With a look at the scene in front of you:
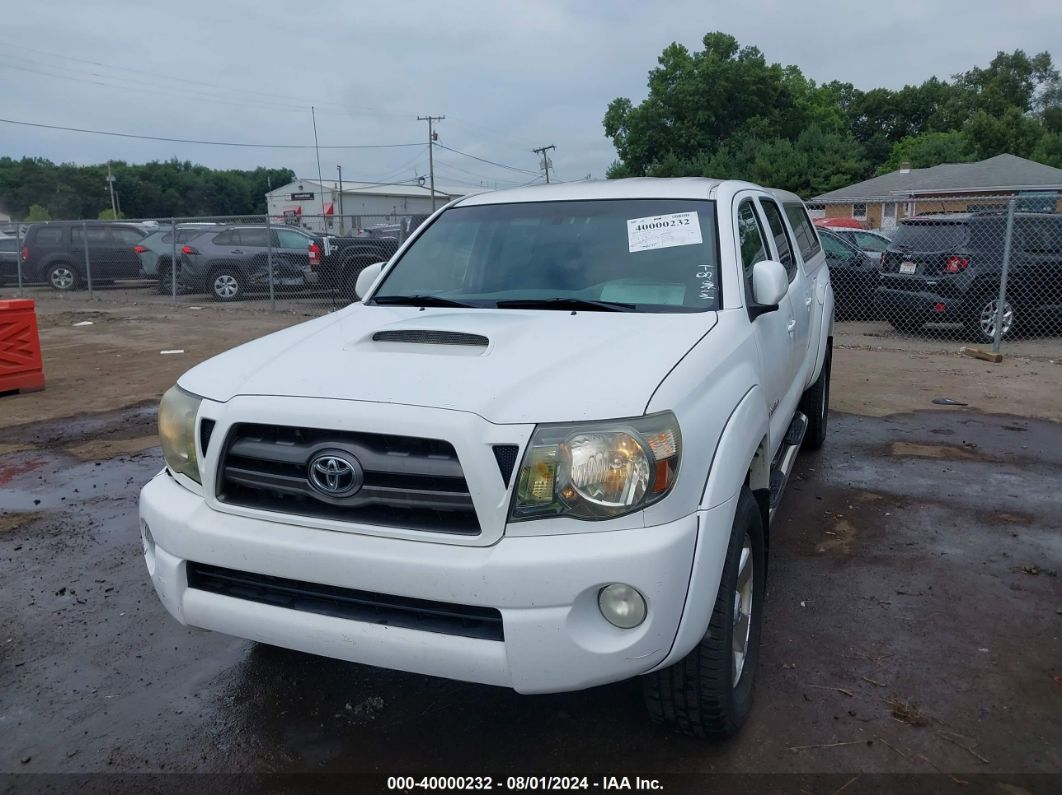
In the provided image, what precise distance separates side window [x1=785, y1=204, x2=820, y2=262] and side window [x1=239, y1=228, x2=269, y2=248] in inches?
495

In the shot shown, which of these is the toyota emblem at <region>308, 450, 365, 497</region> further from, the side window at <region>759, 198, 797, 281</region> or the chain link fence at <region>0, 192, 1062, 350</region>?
the chain link fence at <region>0, 192, 1062, 350</region>

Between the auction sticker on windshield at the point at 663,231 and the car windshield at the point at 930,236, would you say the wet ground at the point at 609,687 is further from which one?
the car windshield at the point at 930,236

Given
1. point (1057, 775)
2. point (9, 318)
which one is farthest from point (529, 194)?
point (9, 318)

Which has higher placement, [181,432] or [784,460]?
[181,432]

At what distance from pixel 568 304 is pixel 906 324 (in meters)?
9.93

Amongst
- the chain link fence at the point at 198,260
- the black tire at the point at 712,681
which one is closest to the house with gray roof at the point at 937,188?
the chain link fence at the point at 198,260

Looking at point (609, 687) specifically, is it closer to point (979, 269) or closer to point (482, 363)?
point (482, 363)

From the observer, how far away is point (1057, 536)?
447cm

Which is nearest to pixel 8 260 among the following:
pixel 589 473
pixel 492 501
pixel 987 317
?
pixel 987 317

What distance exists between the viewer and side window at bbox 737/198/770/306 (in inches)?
138

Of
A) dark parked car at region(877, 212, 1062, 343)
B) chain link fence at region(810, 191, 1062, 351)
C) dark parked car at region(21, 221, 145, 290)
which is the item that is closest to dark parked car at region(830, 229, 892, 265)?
chain link fence at region(810, 191, 1062, 351)

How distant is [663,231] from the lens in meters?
3.61

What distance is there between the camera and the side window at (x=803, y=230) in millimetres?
5702

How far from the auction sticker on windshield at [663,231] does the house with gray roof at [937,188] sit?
34.5m
